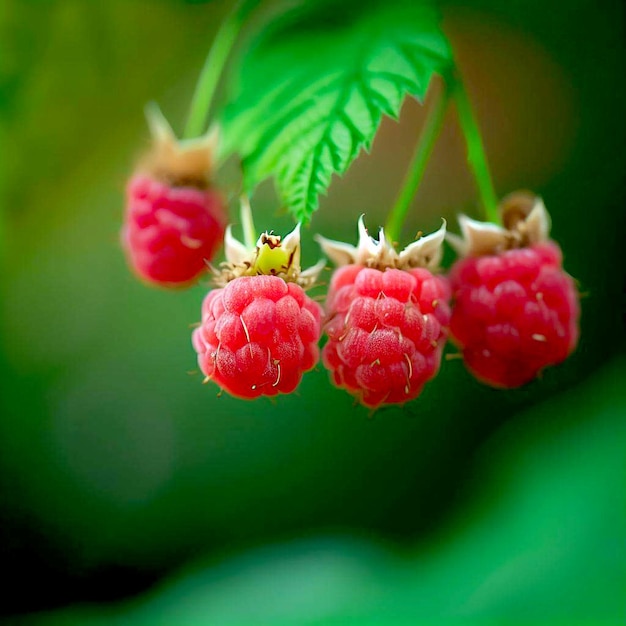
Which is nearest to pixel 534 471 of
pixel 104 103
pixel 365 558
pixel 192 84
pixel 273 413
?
pixel 365 558

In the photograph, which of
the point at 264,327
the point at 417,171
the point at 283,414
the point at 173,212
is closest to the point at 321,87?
the point at 417,171

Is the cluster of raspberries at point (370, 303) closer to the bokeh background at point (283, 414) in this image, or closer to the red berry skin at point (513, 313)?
the red berry skin at point (513, 313)

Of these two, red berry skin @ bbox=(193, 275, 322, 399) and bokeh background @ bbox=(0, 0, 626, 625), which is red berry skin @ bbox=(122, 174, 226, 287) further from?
bokeh background @ bbox=(0, 0, 626, 625)

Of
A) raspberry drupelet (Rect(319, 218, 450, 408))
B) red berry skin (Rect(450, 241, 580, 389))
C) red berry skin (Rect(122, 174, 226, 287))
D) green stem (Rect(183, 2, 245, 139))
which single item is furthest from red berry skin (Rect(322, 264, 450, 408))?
green stem (Rect(183, 2, 245, 139))

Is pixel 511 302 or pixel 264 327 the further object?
pixel 511 302

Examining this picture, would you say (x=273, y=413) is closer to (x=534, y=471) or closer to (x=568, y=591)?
(x=534, y=471)

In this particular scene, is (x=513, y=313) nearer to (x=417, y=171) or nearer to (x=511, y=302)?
(x=511, y=302)

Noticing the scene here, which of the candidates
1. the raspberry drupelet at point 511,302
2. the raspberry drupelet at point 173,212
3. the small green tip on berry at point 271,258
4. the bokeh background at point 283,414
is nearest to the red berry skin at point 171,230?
the raspberry drupelet at point 173,212
